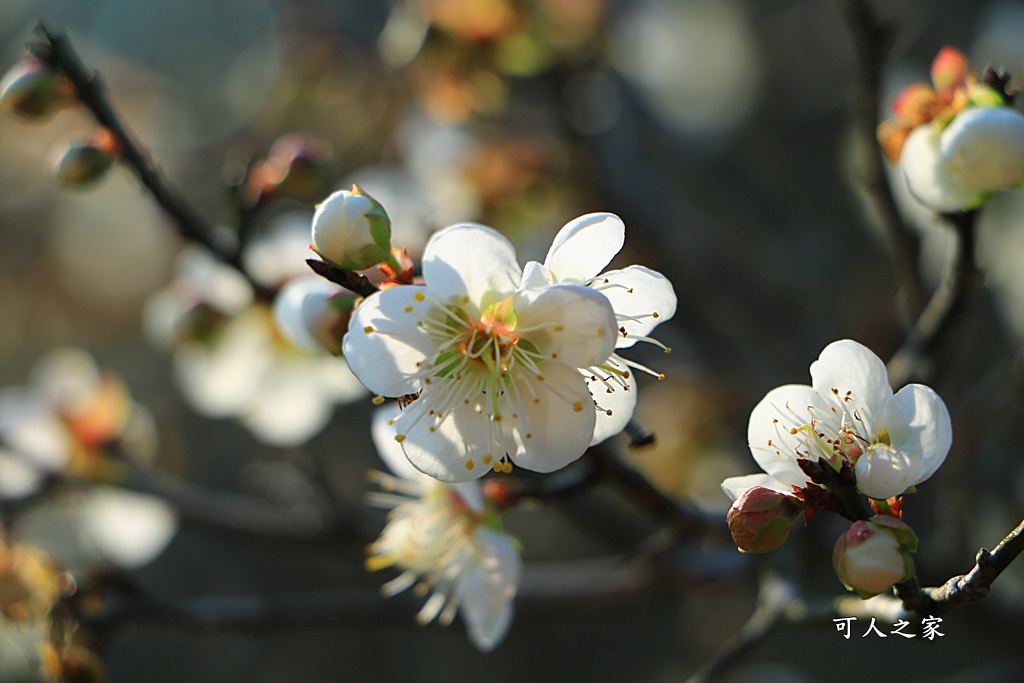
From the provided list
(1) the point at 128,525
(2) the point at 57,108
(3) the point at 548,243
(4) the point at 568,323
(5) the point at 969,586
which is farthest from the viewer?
(3) the point at 548,243

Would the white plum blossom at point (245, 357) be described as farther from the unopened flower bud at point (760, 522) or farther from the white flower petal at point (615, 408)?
the unopened flower bud at point (760, 522)

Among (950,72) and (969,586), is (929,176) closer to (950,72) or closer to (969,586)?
(950,72)

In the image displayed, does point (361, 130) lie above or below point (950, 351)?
below

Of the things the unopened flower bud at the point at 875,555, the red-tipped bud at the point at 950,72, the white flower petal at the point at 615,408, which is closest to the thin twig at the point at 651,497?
the white flower petal at the point at 615,408

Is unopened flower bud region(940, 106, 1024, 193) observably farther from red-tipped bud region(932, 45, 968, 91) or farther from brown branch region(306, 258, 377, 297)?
brown branch region(306, 258, 377, 297)

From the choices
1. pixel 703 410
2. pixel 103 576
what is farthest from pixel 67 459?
pixel 703 410

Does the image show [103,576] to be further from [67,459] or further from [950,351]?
[950,351]

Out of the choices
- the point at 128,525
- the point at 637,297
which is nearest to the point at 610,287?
the point at 637,297
